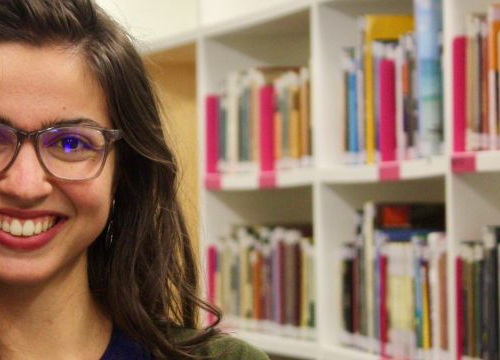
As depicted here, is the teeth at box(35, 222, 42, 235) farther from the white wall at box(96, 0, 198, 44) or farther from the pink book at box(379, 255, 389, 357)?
the white wall at box(96, 0, 198, 44)

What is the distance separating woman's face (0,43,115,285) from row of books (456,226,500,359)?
120 centimetres

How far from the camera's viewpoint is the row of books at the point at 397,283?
8.19 ft

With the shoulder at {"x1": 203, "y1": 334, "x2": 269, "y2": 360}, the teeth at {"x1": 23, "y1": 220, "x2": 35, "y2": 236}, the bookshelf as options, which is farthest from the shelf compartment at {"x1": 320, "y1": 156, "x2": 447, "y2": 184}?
the teeth at {"x1": 23, "y1": 220, "x2": 35, "y2": 236}

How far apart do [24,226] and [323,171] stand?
5.42 feet

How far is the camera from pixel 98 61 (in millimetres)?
1406

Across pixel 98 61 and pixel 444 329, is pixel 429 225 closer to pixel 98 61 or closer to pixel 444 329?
pixel 444 329

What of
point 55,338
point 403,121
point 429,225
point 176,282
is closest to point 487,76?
point 403,121

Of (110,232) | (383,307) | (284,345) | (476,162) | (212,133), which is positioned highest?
(212,133)

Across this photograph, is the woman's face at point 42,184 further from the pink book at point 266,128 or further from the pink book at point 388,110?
the pink book at point 266,128

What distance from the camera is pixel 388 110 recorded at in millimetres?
2705

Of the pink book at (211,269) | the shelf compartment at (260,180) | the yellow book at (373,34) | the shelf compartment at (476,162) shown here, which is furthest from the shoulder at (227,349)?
the pink book at (211,269)

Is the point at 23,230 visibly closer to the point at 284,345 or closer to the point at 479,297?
the point at 479,297

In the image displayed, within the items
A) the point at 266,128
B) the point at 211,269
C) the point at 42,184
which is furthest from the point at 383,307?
the point at 42,184

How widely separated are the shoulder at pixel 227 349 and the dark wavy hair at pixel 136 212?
0.01 m
